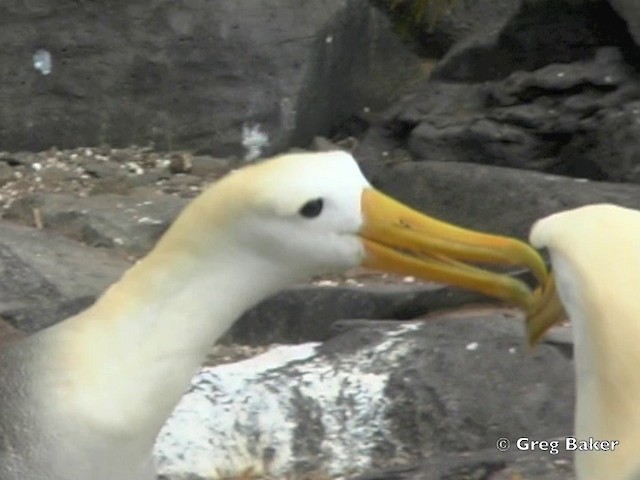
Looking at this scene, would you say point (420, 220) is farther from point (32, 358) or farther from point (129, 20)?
point (129, 20)

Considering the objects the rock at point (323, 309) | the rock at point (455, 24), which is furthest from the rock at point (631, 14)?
the rock at point (323, 309)

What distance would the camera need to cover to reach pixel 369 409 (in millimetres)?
3648

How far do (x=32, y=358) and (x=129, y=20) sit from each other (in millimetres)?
4598

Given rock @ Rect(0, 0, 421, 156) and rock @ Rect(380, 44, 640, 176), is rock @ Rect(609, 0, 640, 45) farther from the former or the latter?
rock @ Rect(0, 0, 421, 156)

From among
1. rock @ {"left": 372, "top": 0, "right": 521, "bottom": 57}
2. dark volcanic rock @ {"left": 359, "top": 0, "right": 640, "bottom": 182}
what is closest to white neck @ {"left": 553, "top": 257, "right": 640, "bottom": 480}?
dark volcanic rock @ {"left": 359, "top": 0, "right": 640, "bottom": 182}

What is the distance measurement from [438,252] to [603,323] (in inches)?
20.1

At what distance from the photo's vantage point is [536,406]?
359 cm

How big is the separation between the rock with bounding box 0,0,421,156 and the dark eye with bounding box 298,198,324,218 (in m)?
4.60

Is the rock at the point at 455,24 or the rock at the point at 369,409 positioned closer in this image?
the rock at the point at 369,409

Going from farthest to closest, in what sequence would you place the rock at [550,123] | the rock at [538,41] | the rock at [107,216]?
the rock at [538,41] < the rock at [550,123] < the rock at [107,216]

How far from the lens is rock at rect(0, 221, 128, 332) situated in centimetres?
431

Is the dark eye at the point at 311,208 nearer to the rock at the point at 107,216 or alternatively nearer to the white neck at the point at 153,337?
the white neck at the point at 153,337

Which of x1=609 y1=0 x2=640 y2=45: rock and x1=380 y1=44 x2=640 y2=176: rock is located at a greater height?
x1=609 y1=0 x2=640 y2=45: rock

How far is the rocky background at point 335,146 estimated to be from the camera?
361 centimetres
